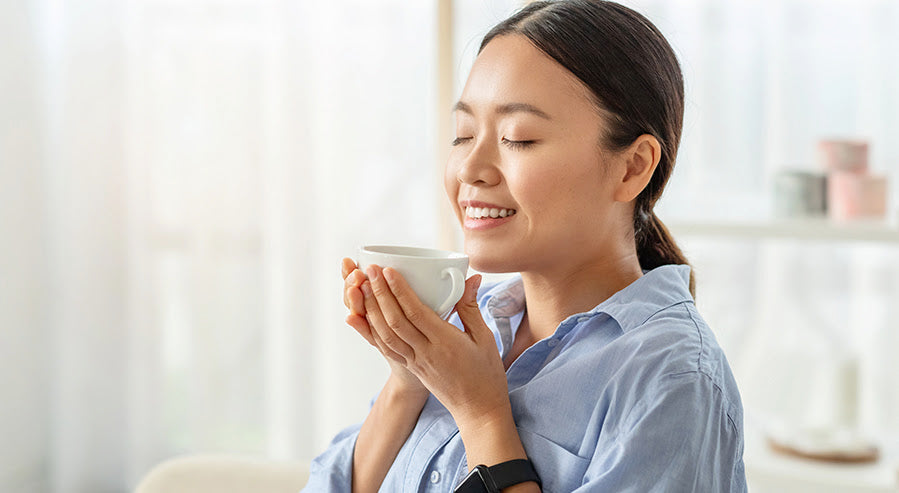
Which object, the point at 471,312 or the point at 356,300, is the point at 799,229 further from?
the point at 356,300

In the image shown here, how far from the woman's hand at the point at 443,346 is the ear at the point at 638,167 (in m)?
0.24

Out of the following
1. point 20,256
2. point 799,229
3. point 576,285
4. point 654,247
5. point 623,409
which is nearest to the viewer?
point 623,409

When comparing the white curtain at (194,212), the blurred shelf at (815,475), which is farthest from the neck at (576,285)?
the white curtain at (194,212)

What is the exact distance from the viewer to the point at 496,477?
930 mm

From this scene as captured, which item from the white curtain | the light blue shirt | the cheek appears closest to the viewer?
the light blue shirt

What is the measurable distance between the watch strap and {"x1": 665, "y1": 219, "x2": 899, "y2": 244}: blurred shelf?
1114 millimetres

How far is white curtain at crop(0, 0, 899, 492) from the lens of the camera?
2695mm

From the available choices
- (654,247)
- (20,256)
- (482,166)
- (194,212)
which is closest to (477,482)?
(482,166)

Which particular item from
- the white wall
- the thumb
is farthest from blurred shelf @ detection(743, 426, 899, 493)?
the white wall

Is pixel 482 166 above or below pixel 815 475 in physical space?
above

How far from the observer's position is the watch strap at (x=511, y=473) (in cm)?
93

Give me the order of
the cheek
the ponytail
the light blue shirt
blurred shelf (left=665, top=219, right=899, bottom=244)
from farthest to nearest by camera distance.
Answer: blurred shelf (left=665, top=219, right=899, bottom=244) → the ponytail → the cheek → the light blue shirt

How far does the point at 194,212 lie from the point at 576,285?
195 centimetres

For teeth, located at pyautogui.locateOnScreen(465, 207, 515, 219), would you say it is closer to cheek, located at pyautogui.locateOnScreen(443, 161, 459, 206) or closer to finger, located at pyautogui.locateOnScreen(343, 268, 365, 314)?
cheek, located at pyautogui.locateOnScreen(443, 161, 459, 206)
